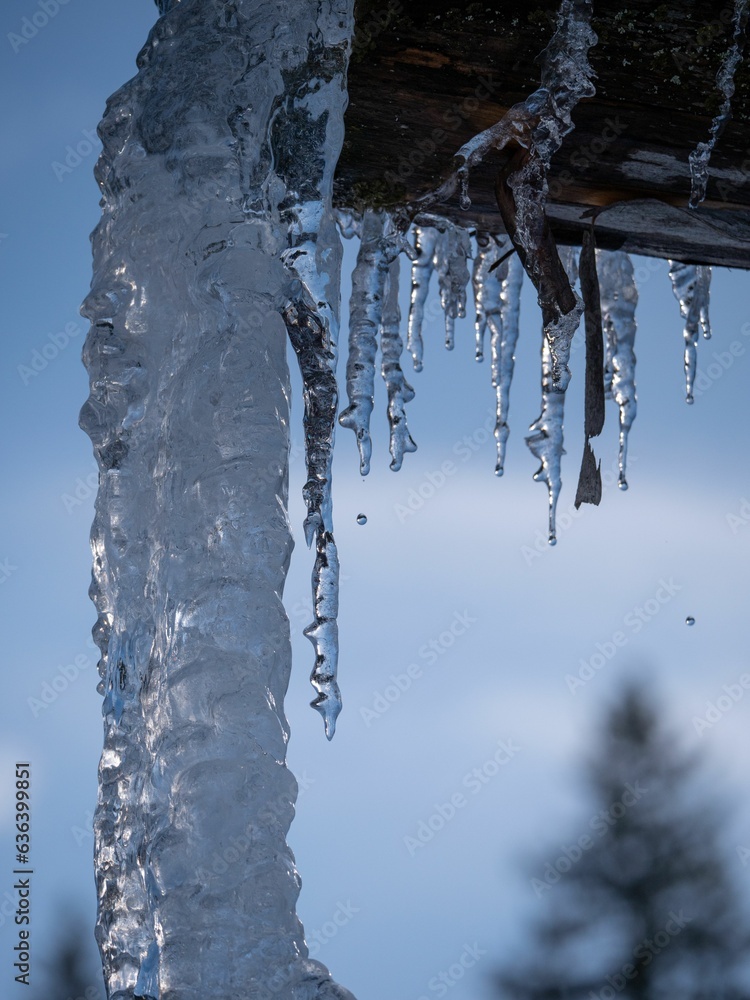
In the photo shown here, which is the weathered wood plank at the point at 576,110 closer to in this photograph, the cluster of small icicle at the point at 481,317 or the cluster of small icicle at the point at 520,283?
the cluster of small icicle at the point at 520,283

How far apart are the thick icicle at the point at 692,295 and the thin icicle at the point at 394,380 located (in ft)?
2.75

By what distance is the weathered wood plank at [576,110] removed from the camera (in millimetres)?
1604

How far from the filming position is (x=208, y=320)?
1.74 m

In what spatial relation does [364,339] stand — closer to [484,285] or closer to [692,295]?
[484,285]

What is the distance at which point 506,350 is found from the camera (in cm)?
282

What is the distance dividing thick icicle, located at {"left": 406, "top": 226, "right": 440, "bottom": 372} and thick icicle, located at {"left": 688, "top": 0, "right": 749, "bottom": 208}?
2.16 feet

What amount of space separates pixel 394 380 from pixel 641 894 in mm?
11697

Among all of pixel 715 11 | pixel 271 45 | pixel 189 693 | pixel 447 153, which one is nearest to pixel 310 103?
pixel 271 45

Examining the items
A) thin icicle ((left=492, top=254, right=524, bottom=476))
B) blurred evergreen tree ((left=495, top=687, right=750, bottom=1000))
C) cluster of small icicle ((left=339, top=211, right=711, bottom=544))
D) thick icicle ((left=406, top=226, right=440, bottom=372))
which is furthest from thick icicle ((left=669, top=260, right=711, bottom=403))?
blurred evergreen tree ((left=495, top=687, right=750, bottom=1000))
